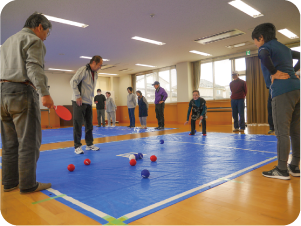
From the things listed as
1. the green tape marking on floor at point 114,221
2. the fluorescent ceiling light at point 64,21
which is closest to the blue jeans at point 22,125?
the green tape marking on floor at point 114,221

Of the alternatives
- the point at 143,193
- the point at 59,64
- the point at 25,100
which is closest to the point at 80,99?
the point at 25,100

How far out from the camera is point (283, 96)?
2170 mm

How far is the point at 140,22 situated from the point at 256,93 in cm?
624

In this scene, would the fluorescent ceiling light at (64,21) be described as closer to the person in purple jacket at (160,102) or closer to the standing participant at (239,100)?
the person in purple jacket at (160,102)

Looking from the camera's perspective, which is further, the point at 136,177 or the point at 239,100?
the point at 239,100

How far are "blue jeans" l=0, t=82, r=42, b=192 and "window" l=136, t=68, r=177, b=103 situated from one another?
37.1 ft

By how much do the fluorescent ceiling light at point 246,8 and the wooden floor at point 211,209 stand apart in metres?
4.69

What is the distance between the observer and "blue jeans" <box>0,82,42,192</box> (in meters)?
1.95

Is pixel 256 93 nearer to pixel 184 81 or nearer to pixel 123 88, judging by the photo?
pixel 184 81

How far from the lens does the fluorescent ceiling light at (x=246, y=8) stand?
521 cm

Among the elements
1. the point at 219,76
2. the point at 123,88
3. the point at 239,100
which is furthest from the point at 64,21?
the point at 123,88

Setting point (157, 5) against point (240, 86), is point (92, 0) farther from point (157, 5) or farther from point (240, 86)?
point (240, 86)

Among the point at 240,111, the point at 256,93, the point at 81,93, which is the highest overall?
the point at 256,93

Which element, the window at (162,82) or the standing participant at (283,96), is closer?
the standing participant at (283,96)
